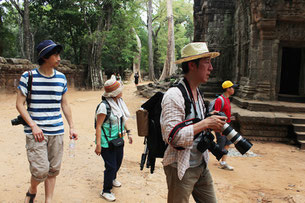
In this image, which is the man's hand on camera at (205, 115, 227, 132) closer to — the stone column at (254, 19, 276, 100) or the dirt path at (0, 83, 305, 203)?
the dirt path at (0, 83, 305, 203)

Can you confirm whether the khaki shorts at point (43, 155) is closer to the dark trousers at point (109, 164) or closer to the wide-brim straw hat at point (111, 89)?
the dark trousers at point (109, 164)

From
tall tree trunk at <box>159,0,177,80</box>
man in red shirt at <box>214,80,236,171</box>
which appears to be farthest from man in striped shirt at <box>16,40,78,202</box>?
tall tree trunk at <box>159,0,177,80</box>

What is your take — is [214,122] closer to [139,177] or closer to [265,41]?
[139,177]

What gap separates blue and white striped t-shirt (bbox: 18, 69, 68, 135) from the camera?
2.64 m

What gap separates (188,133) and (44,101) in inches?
66.0

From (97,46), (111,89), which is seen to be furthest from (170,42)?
(111,89)

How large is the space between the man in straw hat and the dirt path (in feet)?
5.43

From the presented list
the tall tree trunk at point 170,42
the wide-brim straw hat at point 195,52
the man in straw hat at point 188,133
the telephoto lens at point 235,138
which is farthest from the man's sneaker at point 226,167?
the tall tree trunk at point 170,42

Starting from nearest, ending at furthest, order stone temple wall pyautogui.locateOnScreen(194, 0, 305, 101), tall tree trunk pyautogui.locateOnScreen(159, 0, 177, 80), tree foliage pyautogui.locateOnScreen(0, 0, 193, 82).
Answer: stone temple wall pyautogui.locateOnScreen(194, 0, 305, 101) < tree foliage pyautogui.locateOnScreen(0, 0, 193, 82) < tall tree trunk pyautogui.locateOnScreen(159, 0, 177, 80)

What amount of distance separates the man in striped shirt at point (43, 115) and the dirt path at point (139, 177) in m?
0.92

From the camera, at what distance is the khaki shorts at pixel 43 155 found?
2596mm

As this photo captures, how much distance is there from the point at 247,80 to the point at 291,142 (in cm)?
270

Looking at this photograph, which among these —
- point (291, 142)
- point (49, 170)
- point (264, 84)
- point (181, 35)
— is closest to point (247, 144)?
point (49, 170)

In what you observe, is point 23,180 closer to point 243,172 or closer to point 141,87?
point 243,172
